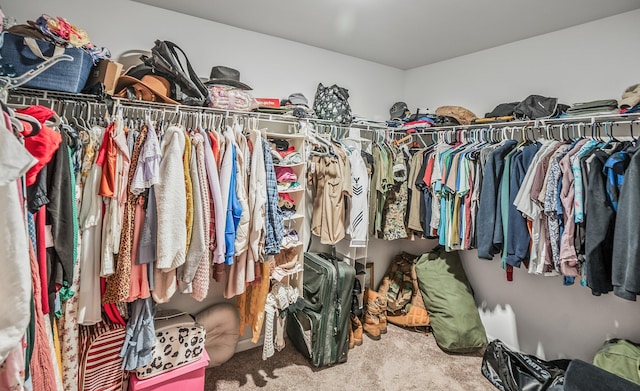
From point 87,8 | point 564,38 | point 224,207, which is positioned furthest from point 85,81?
point 564,38

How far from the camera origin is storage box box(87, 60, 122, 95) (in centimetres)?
167

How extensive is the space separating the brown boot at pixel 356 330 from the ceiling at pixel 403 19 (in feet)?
7.49

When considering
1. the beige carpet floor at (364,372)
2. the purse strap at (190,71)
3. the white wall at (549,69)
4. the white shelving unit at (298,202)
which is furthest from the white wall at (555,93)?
the purse strap at (190,71)

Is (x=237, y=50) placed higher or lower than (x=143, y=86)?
higher

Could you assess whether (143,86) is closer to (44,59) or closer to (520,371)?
(44,59)

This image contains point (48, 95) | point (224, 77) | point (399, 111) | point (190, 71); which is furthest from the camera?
point (399, 111)

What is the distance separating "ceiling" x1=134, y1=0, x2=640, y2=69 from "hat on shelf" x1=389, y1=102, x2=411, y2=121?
567 mm

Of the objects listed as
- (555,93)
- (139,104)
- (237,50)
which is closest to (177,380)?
(139,104)

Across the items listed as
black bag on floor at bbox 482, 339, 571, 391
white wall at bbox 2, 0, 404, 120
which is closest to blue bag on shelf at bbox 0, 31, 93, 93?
white wall at bbox 2, 0, 404, 120

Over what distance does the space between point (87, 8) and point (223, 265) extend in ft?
5.79

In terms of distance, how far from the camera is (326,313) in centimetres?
231

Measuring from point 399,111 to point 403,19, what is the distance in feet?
3.42

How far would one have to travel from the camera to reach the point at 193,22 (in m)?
2.28

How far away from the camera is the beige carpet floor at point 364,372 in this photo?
7.05 ft
